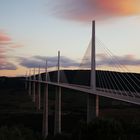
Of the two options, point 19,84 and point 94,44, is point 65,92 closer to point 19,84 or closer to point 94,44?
point 19,84

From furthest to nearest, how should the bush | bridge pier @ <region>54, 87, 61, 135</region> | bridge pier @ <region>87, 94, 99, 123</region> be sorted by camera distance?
bridge pier @ <region>54, 87, 61, 135</region> < bridge pier @ <region>87, 94, 99, 123</region> < the bush

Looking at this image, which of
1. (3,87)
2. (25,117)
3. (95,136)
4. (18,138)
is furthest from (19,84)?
(95,136)

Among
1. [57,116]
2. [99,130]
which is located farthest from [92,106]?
[57,116]

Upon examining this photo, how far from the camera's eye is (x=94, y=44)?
31.3 m

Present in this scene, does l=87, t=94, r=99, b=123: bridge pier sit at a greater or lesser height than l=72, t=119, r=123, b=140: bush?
greater

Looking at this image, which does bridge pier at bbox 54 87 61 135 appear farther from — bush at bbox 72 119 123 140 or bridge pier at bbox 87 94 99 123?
bush at bbox 72 119 123 140

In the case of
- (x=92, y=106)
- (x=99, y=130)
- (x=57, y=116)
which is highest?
(x=92, y=106)

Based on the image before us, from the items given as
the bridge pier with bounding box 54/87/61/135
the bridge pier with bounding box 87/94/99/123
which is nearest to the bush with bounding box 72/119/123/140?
the bridge pier with bounding box 87/94/99/123

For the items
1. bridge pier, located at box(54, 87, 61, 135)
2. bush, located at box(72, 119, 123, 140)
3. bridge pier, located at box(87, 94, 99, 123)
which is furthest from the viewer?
bridge pier, located at box(54, 87, 61, 135)

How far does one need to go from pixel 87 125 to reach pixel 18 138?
9928 millimetres

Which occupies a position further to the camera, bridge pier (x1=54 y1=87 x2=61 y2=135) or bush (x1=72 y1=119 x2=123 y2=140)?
bridge pier (x1=54 y1=87 x2=61 y2=135)

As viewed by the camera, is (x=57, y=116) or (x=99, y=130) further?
(x=57, y=116)

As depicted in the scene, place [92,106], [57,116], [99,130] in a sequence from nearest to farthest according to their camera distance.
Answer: [99,130]
[92,106]
[57,116]

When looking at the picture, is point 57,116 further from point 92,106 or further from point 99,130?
point 99,130
